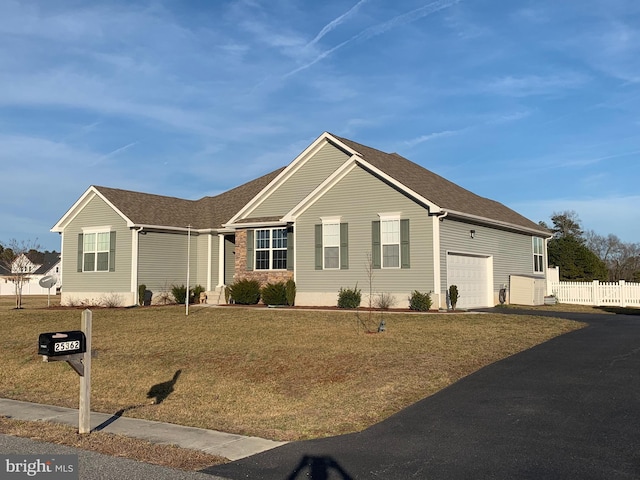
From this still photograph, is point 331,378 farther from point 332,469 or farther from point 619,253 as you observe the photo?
point 619,253

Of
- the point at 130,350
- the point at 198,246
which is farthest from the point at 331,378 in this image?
the point at 198,246

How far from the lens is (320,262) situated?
23.5 m

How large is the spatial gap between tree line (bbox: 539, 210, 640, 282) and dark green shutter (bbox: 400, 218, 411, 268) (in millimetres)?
24107

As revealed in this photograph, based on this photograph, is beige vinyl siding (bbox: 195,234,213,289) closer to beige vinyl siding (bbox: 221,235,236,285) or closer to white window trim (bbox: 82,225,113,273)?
beige vinyl siding (bbox: 221,235,236,285)

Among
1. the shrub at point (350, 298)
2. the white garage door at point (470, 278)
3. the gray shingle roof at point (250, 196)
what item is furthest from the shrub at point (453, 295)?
the shrub at point (350, 298)

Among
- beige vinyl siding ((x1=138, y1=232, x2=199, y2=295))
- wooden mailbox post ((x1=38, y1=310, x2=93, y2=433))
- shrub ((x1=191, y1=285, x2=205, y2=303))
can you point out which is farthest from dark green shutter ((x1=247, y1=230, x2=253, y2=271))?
wooden mailbox post ((x1=38, y1=310, x2=93, y2=433))

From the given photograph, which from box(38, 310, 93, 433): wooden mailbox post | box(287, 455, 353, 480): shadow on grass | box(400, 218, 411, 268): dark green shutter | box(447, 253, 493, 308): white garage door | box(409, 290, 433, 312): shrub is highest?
box(400, 218, 411, 268): dark green shutter

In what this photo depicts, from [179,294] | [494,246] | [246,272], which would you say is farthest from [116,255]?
[494,246]

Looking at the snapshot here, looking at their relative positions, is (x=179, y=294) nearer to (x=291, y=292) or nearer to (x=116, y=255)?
(x=116, y=255)

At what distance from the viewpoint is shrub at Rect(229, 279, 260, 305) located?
987 inches

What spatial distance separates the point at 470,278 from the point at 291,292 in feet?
24.2

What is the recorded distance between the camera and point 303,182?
26094 millimetres

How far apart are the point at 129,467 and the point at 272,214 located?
784 inches

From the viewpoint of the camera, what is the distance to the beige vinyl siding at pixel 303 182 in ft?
83.4
